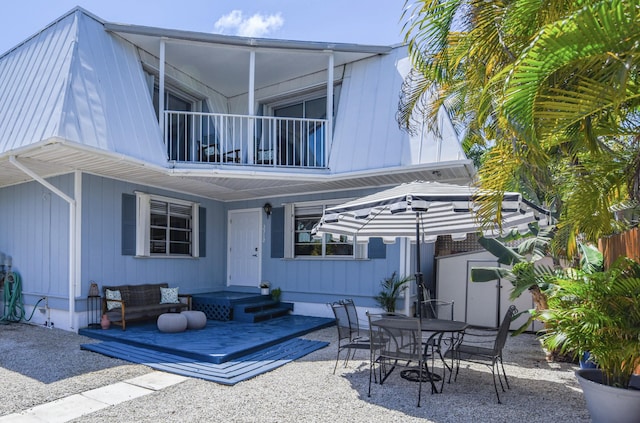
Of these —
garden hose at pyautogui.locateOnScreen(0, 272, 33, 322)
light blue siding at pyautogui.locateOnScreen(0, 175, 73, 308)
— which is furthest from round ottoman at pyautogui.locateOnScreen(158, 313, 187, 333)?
garden hose at pyautogui.locateOnScreen(0, 272, 33, 322)

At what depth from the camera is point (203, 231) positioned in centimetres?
956

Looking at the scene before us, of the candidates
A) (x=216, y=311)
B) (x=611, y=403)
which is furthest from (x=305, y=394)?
(x=216, y=311)

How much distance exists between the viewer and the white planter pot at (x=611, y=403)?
3.19 meters

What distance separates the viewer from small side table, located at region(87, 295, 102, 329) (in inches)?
281

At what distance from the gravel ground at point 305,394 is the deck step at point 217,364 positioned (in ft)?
0.43

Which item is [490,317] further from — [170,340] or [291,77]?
[291,77]

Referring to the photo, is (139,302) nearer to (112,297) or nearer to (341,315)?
(112,297)

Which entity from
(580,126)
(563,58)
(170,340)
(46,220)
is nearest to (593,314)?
(580,126)

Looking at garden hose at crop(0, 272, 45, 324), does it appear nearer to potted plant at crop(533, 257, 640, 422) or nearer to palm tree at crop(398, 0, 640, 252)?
palm tree at crop(398, 0, 640, 252)

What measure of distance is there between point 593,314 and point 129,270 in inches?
301

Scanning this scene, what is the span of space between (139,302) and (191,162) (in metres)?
2.98

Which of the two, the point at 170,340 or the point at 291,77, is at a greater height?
the point at 291,77

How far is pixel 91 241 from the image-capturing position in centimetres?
723

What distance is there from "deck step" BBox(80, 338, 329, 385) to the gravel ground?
13cm
